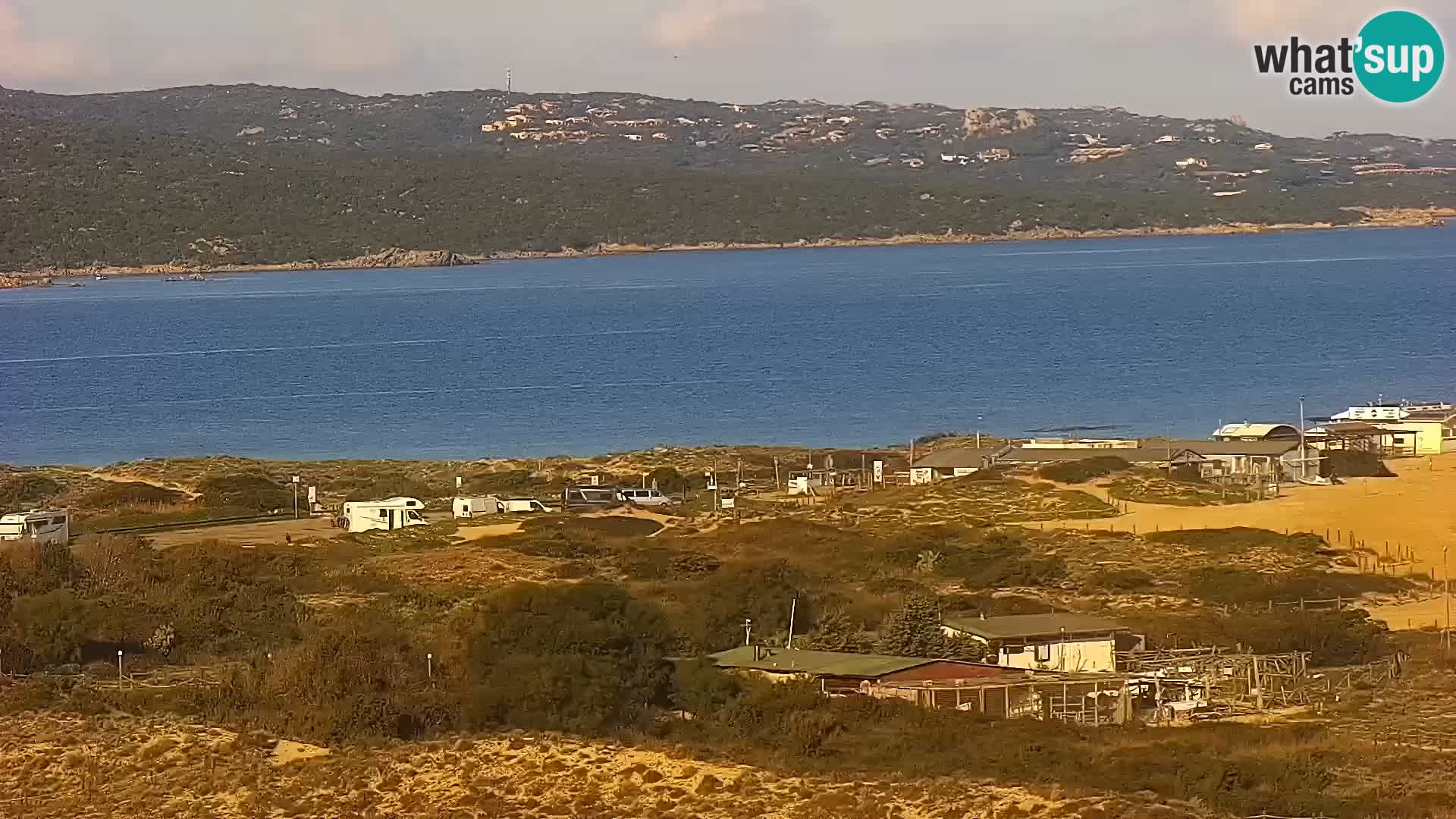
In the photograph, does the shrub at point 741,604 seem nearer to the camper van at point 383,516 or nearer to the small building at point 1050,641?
the small building at point 1050,641

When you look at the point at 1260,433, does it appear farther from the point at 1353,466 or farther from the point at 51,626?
the point at 51,626

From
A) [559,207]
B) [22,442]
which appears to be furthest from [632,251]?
[22,442]

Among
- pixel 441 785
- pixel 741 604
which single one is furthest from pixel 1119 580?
pixel 441 785

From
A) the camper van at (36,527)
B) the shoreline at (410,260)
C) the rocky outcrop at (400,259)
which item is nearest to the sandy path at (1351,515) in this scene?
the camper van at (36,527)

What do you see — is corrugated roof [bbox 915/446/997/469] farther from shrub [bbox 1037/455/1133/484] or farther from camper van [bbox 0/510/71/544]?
camper van [bbox 0/510/71/544]

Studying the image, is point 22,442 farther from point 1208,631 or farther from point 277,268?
point 277,268

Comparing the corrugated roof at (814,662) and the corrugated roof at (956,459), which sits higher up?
the corrugated roof at (956,459)
